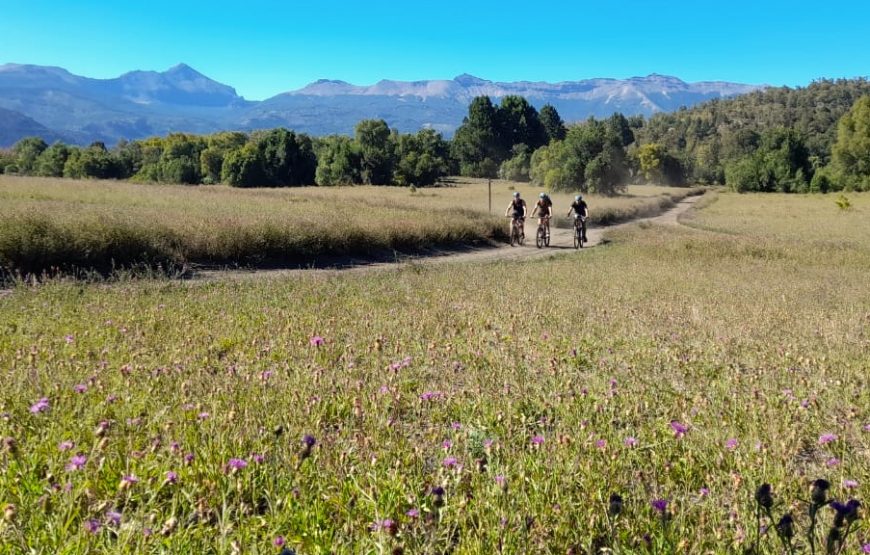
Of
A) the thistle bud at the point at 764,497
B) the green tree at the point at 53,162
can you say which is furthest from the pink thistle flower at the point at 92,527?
the green tree at the point at 53,162

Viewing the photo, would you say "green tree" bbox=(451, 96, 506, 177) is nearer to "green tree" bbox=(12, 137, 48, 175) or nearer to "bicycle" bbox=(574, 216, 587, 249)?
"green tree" bbox=(12, 137, 48, 175)

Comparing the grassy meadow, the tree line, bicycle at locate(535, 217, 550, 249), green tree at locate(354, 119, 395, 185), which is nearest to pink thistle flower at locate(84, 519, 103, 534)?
the grassy meadow

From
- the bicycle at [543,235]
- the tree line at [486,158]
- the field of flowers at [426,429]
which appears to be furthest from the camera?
the tree line at [486,158]

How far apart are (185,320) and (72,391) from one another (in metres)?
3.14

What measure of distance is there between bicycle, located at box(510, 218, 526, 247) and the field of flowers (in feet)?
52.8

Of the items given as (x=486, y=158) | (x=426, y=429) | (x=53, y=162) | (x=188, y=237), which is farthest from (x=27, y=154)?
(x=426, y=429)

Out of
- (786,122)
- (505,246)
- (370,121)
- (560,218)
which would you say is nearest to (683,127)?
(786,122)

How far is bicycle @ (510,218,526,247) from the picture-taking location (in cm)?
2398

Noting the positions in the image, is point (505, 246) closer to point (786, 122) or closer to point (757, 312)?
point (757, 312)

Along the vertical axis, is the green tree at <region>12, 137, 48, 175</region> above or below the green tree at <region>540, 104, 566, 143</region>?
below

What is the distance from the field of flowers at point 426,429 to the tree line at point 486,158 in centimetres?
6450

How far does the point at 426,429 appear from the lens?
147 inches

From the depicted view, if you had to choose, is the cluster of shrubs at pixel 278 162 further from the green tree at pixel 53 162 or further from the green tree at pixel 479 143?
the green tree at pixel 479 143

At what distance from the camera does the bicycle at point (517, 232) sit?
78.7 ft
